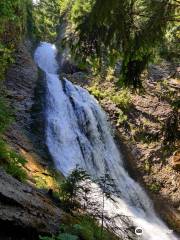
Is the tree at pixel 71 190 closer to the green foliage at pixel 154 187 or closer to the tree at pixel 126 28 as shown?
the tree at pixel 126 28

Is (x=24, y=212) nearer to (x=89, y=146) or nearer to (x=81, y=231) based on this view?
(x=81, y=231)

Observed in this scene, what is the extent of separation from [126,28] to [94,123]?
10961 mm

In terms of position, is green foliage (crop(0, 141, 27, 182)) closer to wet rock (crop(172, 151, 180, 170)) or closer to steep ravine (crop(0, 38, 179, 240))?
steep ravine (crop(0, 38, 179, 240))

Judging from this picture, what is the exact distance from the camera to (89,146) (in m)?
16.9

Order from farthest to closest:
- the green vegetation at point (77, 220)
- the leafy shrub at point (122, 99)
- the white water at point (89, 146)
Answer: the leafy shrub at point (122, 99)
the white water at point (89, 146)
the green vegetation at point (77, 220)

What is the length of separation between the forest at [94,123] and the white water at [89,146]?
2.4 inches

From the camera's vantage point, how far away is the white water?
576 inches

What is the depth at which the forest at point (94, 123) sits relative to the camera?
7.44 meters

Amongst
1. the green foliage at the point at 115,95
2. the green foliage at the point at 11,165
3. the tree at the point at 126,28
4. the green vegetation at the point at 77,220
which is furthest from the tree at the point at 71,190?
the green foliage at the point at 115,95

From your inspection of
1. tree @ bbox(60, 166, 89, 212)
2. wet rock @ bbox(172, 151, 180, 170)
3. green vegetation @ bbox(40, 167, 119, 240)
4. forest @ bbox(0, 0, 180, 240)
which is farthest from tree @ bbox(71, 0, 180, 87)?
wet rock @ bbox(172, 151, 180, 170)

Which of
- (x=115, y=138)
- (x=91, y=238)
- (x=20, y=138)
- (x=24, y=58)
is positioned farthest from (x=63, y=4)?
(x=91, y=238)

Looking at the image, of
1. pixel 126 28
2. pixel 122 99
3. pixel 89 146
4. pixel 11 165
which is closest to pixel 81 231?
pixel 11 165

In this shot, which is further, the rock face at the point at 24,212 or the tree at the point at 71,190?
the tree at the point at 71,190

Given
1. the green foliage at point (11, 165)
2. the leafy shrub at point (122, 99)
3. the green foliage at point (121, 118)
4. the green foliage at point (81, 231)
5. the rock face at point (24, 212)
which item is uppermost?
the leafy shrub at point (122, 99)
